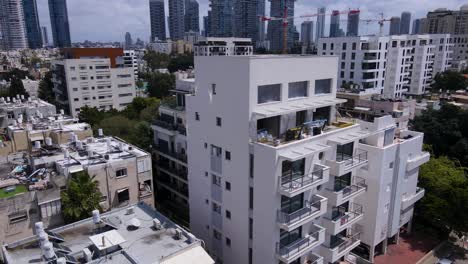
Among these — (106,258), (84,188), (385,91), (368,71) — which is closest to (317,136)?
(106,258)

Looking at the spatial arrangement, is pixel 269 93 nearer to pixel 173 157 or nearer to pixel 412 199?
pixel 412 199

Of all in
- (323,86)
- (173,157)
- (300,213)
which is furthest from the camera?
(173,157)

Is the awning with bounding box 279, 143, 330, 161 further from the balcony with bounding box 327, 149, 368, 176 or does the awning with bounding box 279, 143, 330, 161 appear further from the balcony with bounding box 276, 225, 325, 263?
the balcony with bounding box 276, 225, 325, 263

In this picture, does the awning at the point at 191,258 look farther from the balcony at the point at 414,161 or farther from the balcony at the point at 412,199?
the balcony at the point at 412,199

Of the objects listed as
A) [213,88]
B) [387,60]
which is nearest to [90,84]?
[213,88]

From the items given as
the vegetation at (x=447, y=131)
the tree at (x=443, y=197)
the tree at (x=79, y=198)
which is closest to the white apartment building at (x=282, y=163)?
the tree at (x=443, y=197)

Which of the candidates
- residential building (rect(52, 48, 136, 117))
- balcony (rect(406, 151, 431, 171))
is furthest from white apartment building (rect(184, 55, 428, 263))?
residential building (rect(52, 48, 136, 117))
